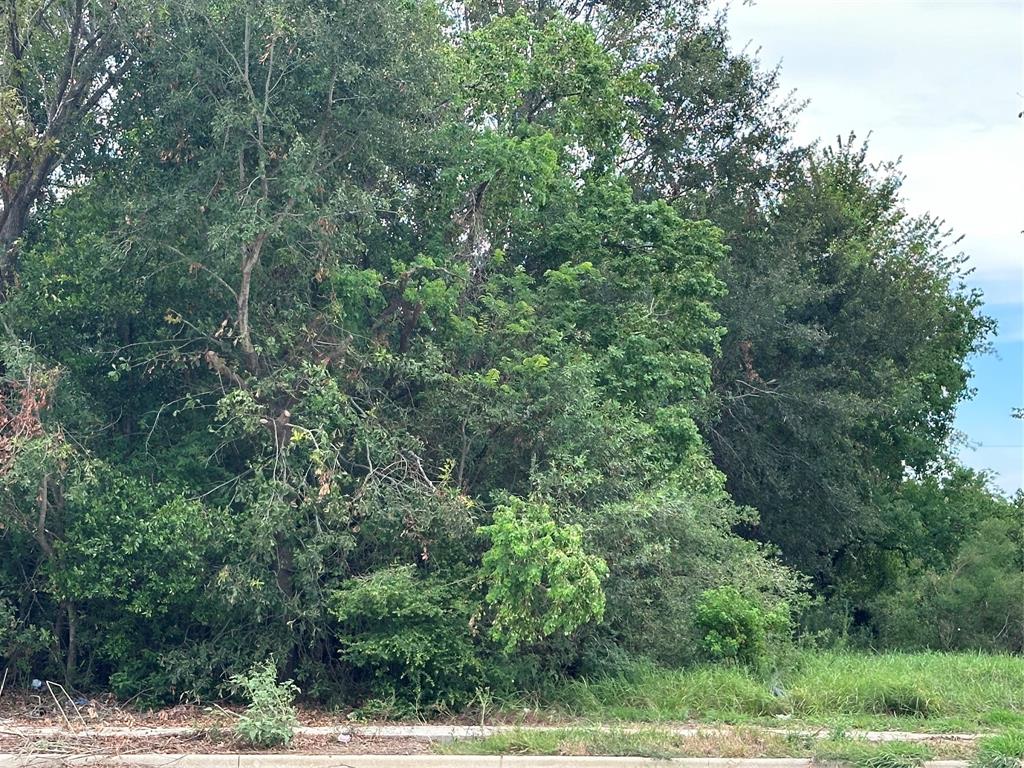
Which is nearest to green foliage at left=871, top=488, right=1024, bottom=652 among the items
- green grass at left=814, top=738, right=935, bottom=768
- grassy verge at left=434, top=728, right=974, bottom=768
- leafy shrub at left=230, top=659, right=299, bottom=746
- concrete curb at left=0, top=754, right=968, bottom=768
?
grassy verge at left=434, top=728, right=974, bottom=768

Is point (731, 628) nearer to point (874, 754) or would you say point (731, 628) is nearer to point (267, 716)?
point (874, 754)

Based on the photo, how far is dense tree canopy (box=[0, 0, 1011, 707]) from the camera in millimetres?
11891

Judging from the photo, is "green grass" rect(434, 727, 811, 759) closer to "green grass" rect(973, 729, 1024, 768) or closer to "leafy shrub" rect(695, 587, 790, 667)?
"green grass" rect(973, 729, 1024, 768)

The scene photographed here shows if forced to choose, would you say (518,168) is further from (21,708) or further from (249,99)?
(21,708)

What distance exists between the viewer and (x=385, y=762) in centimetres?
936

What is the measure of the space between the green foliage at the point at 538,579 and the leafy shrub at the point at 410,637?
0.63 meters

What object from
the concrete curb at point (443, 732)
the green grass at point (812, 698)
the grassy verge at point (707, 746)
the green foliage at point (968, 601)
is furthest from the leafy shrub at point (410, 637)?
the green foliage at point (968, 601)

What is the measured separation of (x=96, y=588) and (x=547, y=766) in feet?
17.0

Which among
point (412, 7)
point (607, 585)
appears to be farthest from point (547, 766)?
point (412, 7)

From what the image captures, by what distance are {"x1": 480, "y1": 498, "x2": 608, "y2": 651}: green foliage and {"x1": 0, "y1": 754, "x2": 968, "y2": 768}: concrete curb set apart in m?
1.74

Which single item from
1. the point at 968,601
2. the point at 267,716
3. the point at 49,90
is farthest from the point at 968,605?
the point at 49,90

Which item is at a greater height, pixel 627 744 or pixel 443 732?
pixel 627 744

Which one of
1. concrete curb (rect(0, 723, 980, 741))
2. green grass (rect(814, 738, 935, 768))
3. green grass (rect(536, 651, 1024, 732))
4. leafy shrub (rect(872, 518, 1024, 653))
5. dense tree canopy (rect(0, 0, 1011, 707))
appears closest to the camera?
green grass (rect(814, 738, 935, 768))

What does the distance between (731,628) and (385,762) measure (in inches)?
211
